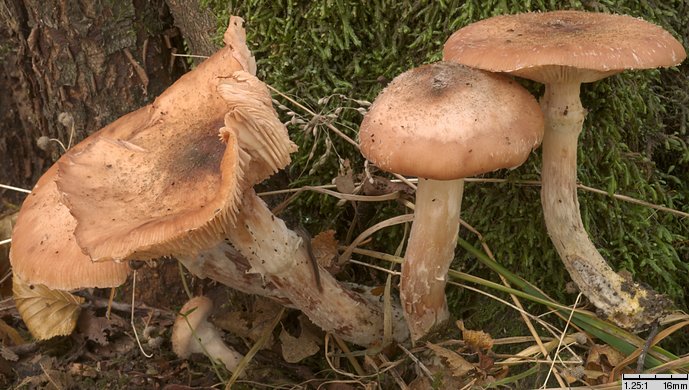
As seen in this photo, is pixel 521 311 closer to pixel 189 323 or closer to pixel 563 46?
pixel 563 46

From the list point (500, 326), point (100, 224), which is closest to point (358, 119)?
point (500, 326)

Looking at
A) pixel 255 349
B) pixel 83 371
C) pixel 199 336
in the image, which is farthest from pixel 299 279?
pixel 83 371

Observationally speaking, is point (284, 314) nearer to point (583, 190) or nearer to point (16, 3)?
point (583, 190)

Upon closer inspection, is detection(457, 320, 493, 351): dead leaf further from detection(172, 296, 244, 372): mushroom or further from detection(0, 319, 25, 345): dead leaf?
detection(0, 319, 25, 345): dead leaf

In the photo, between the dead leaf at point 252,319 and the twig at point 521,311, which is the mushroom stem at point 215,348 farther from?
the twig at point 521,311

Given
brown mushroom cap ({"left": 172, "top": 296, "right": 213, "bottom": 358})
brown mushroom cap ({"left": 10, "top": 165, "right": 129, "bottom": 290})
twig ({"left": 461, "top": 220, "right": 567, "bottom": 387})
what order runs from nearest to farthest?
brown mushroom cap ({"left": 10, "top": 165, "right": 129, "bottom": 290})
twig ({"left": 461, "top": 220, "right": 567, "bottom": 387})
brown mushroom cap ({"left": 172, "top": 296, "right": 213, "bottom": 358})

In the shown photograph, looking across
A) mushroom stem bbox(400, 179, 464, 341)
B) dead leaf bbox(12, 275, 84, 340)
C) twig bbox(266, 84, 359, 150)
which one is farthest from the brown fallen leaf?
mushroom stem bbox(400, 179, 464, 341)

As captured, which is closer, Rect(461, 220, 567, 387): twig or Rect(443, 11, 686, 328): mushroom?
Rect(443, 11, 686, 328): mushroom
